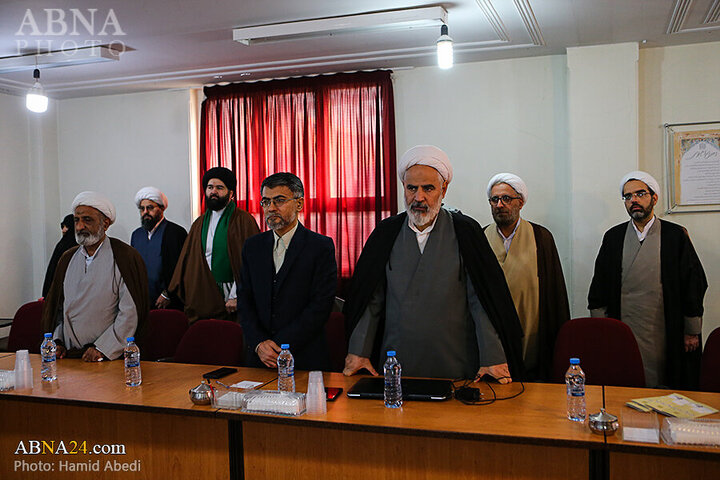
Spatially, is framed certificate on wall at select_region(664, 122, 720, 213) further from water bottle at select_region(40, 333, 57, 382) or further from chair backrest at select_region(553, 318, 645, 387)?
water bottle at select_region(40, 333, 57, 382)

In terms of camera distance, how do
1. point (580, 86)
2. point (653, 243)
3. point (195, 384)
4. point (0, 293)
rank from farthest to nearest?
point (0, 293) < point (580, 86) < point (653, 243) < point (195, 384)

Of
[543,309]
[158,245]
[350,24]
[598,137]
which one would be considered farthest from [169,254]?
[598,137]

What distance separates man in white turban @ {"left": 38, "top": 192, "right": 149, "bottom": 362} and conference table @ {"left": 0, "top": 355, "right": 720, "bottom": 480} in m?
0.44

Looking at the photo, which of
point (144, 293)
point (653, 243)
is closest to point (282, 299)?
point (144, 293)

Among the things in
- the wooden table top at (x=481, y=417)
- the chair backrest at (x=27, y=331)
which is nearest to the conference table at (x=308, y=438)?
the wooden table top at (x=481, y=417)

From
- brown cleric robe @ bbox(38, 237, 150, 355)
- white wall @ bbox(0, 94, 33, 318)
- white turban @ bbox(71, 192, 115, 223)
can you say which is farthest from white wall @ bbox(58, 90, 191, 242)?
brown cleric robe @ bbox(38, 237, 150, 355)

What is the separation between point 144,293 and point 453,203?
2963 mm

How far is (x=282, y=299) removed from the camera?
323 cm

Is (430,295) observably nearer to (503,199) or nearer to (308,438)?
(308,438)

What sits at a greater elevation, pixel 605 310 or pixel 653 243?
pixel 653 243

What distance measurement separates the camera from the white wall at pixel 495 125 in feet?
17.4

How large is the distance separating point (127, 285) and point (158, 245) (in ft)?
6.75

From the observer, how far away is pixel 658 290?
410cm

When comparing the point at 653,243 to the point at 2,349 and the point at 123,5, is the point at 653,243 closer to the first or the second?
the point at 123,5
